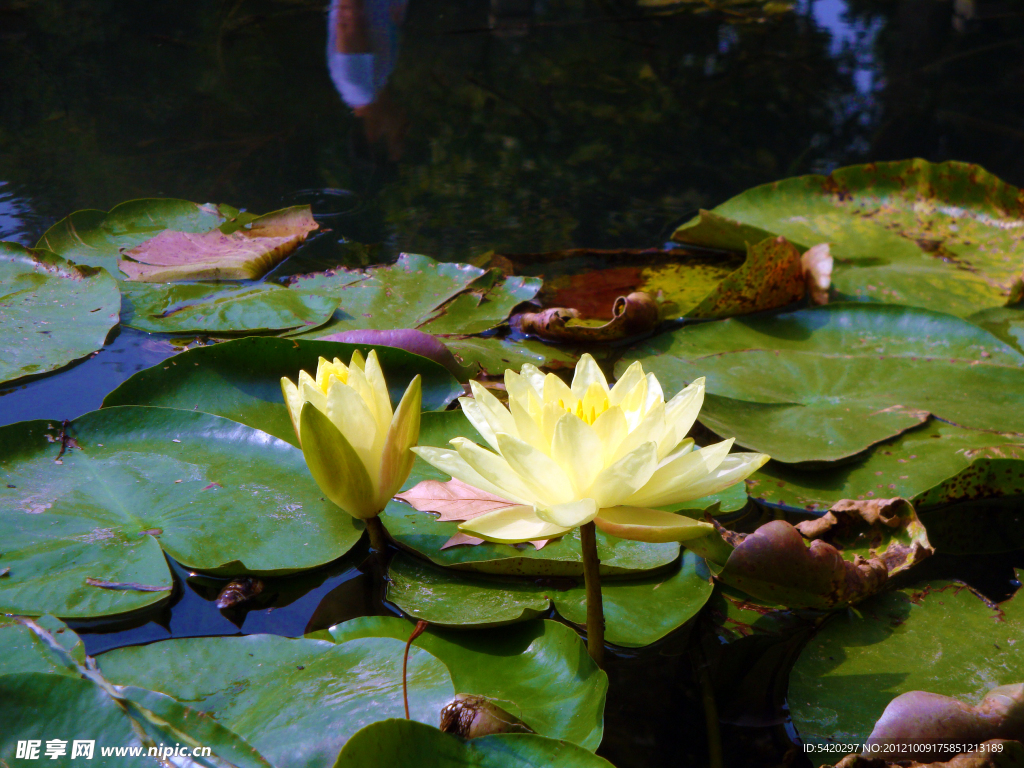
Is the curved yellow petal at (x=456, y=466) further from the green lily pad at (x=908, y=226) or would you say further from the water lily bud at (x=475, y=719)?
the green lily pad at (x=908, y=226)

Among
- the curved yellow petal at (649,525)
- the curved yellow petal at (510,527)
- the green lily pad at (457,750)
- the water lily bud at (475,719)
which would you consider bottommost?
the water lily bud at (475,719)

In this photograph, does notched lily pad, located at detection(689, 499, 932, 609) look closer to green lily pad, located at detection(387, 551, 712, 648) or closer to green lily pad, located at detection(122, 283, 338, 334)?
green lily pad, located at detection(387, 551, 712, 648)

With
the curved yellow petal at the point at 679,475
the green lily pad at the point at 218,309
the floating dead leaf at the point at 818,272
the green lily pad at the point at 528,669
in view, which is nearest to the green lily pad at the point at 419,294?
the green lily pad at the point at 218,309

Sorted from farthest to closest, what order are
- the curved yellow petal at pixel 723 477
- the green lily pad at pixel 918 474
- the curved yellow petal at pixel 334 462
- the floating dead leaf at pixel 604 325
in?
the floating dead leaf at pixel 604 325
the green lily pad at pixel 918 474
the curved yellow petal at pixel 334 462
the curved yellow petal at pixel 723 477

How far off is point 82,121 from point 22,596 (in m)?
2.34

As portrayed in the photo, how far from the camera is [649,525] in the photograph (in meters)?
0.62

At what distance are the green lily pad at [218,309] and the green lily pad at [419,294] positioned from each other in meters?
0.04

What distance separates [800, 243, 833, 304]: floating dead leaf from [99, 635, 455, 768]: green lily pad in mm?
1278

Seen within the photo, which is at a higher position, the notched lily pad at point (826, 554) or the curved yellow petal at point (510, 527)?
the curved yellow petal at point (510, 527)

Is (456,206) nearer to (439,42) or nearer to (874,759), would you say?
(874,759)

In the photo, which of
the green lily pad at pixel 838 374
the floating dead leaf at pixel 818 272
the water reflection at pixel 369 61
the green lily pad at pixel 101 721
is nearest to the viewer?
the green lily pad at pixel 101 721

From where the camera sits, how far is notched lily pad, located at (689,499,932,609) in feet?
2.56

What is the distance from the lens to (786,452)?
1102 millimetres

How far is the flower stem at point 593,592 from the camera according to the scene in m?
0.64
